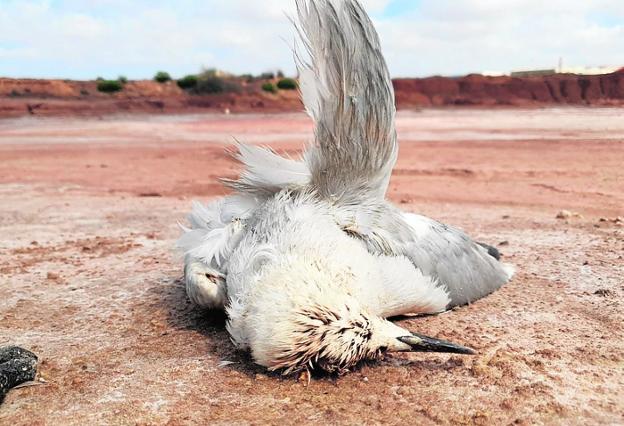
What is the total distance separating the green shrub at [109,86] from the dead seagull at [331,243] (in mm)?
49480

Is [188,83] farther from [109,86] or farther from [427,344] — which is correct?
[427,344]

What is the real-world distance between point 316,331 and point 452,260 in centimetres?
212

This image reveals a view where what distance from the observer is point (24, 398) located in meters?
3.73

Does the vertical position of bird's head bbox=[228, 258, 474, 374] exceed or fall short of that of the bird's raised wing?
it falls short

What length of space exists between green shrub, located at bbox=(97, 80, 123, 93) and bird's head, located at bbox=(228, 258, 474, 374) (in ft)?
169

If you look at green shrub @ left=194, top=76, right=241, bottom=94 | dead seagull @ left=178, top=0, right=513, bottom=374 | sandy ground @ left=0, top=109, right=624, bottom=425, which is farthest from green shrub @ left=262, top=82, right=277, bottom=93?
dead seagull @ left=178, top=0, right=513, bottom=374

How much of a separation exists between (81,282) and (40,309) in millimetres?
845

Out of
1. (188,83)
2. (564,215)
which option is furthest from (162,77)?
(564,215)

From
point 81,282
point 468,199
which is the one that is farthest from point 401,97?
point 81,282

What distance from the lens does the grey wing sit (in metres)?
4.86

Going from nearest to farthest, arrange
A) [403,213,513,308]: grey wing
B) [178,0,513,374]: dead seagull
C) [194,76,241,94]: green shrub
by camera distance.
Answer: [178,0,513,374]: dead seagull → [403,213,513,308]: grey wing → [194,76,241,94]: green shrub

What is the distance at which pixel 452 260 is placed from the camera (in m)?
5.14

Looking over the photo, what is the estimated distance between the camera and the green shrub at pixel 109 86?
51.4m

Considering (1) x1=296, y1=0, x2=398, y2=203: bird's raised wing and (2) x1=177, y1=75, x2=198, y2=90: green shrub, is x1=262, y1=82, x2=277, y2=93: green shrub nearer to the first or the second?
(2) x1=177, y1=75, x2=198, y2=90: green shrub
